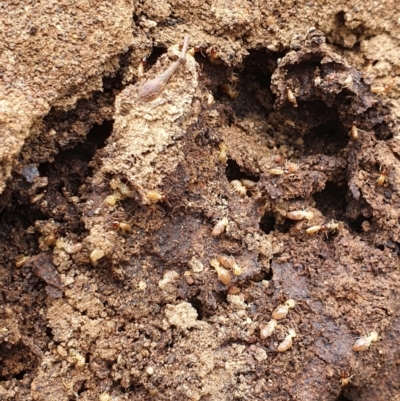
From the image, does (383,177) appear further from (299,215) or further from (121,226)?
(121,226)

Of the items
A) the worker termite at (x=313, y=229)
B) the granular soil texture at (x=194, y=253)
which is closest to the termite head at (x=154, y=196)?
the granular soil texture at (x=194, y=253)

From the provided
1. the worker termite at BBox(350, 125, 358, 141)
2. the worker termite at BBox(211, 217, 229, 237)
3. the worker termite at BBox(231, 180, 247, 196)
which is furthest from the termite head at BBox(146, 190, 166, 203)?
the worker termite at BBox(350, 125, 358, 141)

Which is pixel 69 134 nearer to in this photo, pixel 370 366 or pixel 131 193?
pixel 131 193

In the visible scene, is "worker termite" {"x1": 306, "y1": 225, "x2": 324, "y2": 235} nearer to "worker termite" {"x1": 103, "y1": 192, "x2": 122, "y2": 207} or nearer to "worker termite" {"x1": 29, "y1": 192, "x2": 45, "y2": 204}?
"worker termite" {"x1": 103, "y1": 192, "x2": 122, "y2": 207}

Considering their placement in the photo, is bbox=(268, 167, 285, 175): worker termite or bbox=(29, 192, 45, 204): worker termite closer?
bbox=(29, 192, 45, 204): worker termite

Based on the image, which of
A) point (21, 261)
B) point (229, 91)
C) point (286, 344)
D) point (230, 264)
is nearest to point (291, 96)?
point (229, 91)
